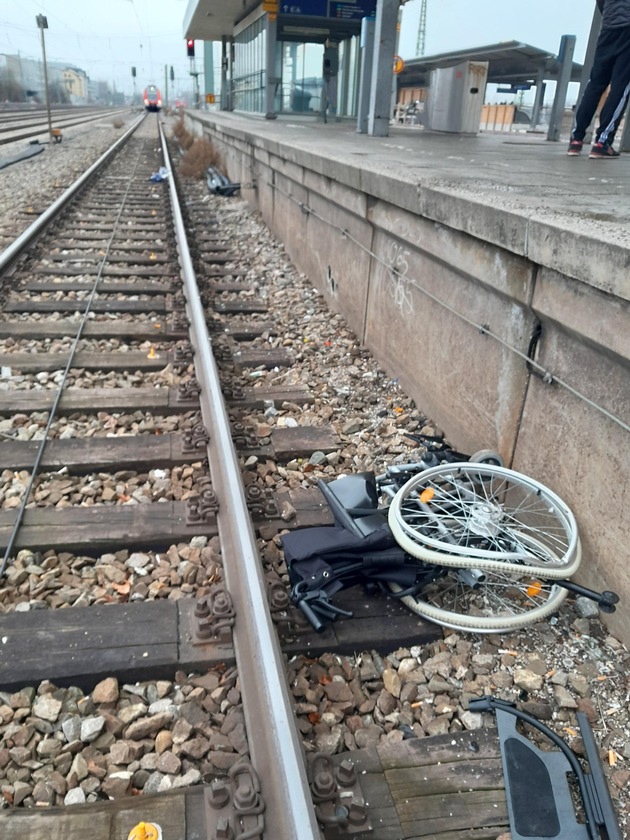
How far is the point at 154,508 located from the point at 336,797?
163cm

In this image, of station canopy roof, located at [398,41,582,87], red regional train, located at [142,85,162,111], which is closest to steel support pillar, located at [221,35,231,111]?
station canopy roof, located at [398,41,582,87]

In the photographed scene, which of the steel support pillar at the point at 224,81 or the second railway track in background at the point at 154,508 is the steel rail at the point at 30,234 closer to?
the second railway track in background at the point at 154,508

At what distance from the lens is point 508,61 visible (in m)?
15.0

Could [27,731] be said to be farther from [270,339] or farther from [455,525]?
[270,339]

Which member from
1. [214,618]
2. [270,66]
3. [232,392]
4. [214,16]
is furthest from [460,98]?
[214,16]

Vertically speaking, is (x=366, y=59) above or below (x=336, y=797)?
above

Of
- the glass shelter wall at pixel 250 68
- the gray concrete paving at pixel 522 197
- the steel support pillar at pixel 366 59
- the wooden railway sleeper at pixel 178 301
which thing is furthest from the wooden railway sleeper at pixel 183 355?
the glass shelter wall at pixel 250 68

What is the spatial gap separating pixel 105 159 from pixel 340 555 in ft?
57.6

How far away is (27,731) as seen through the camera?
2105mm

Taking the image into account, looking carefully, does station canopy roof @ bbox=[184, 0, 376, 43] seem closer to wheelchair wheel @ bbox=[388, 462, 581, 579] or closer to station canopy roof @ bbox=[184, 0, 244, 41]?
station canopy roof @ bbox=[184, 0, 244, 41]

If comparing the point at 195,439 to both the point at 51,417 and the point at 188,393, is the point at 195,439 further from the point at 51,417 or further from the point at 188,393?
the point at 51,417

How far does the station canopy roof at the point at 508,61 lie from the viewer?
1333 centimetres

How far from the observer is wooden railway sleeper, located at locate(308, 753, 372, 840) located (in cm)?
186

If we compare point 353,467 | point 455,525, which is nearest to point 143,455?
point 353,467
